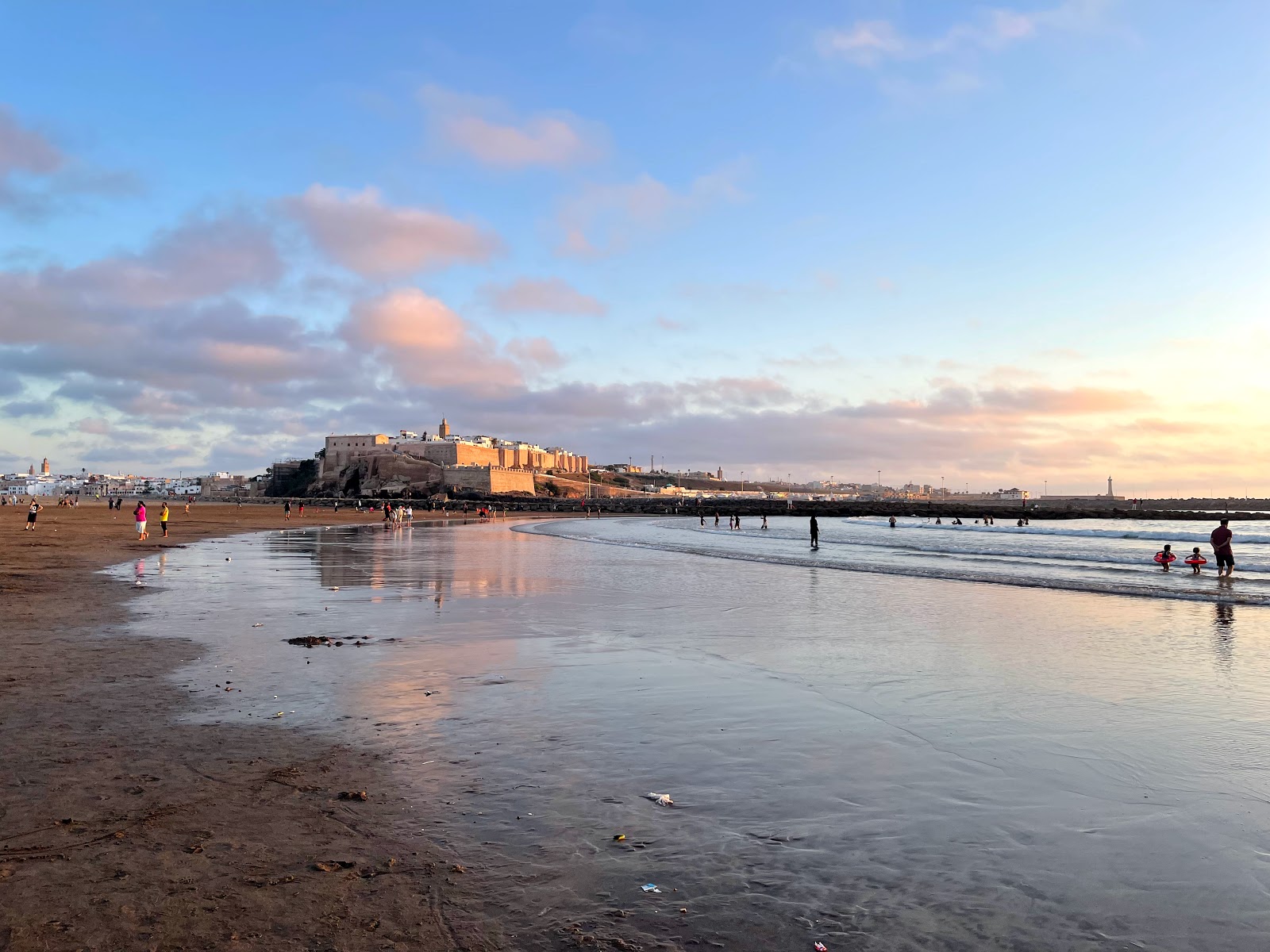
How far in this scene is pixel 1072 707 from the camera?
7367 mm

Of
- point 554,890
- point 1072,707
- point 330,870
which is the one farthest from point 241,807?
point 1072,707

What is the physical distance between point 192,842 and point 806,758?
387cm

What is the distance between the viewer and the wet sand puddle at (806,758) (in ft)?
11.6

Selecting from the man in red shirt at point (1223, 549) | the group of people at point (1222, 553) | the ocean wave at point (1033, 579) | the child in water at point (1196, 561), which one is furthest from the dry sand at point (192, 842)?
the child in water at point (1196, 561)

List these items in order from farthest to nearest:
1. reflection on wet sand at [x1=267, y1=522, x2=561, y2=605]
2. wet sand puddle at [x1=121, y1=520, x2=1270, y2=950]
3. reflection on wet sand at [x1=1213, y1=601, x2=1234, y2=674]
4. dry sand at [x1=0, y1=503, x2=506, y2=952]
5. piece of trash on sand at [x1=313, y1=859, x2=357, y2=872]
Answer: reflection on wet sand at [x1=267, y1=522, x2=561, y2=605], reflection on wet sand at [x1=1213, y1=601, x2=1234, y2=674], piece of trash on sand at [x1=313, y1=859, x2=357, y2=872], wet sand puddle at [x1=121, y1=520, x2=1270, y2=950], dry sand at [x1=0, y1=503, x2=506, y2=952]

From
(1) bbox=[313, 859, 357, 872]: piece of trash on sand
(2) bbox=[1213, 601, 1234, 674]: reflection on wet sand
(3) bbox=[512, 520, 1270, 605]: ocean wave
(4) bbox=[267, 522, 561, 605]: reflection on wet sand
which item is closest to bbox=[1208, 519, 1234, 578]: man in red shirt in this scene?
(3) bbox=[512, 520, 1270, 605]: ocean wave

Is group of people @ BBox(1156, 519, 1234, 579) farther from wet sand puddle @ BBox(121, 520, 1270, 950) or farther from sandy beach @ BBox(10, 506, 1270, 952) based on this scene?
sandy beach @ BBox(10, 506, 1270, 952)

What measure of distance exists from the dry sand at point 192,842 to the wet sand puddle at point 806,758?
0.33 meters

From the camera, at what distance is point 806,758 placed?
18.8 feet

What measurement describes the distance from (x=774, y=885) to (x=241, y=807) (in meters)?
3.04

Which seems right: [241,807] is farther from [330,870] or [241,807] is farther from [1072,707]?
[1072,707]

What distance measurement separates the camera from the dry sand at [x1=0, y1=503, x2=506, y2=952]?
3256mm

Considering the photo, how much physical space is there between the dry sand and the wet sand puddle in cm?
33

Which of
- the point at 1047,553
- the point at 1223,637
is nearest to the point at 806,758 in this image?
the point at 1223,637
